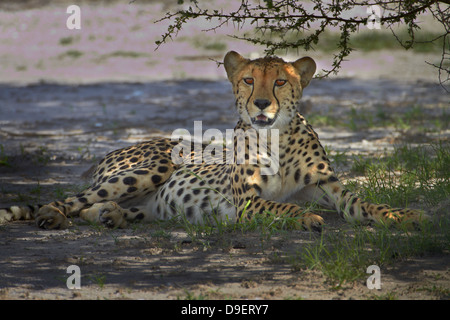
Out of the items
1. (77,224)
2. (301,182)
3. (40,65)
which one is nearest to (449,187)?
(301,182)

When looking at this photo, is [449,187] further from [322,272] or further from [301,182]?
[322,272]

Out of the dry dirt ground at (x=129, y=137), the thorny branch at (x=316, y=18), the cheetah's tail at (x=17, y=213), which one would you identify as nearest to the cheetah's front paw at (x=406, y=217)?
the dry dirt ground at (x=129, y=137)

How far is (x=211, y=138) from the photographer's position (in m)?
8.37

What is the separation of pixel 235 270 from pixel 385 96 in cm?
853

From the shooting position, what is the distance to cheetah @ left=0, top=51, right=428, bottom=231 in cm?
481

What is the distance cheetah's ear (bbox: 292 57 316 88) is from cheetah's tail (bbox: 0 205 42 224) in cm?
231

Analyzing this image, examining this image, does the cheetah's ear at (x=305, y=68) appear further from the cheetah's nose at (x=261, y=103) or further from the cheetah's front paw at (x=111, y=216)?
the cheetah's front paw at (x=111, y=216)

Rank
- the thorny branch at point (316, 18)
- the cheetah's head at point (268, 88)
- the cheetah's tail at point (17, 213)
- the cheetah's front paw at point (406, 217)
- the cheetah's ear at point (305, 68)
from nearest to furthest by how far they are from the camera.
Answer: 1. the cheetah's front paw at point (406, 217)
2. the thorny branch at point (316, 18)
3. the cheetah's head at point (268, 88)
4. the cheetah's ear at point (305, 68)
5. the cheetah's tail at point (17, 213)

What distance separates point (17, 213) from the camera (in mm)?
5301

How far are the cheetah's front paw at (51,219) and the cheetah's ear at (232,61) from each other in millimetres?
1644

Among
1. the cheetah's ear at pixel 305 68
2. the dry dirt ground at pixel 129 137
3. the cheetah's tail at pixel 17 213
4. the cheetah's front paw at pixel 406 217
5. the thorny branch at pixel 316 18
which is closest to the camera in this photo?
the dry dirt ground at pixel 129 137

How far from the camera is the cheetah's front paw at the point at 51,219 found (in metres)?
5.08

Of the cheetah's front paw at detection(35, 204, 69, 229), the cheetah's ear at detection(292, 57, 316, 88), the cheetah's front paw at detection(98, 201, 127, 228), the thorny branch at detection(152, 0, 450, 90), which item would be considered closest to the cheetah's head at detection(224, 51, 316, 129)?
the cheetah's ear at detection(292, 57, 316, 88)

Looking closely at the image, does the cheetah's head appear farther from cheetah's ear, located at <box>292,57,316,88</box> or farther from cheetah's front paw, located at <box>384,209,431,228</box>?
cheetah's front paw, located at <box>384,209,431,228</box>
